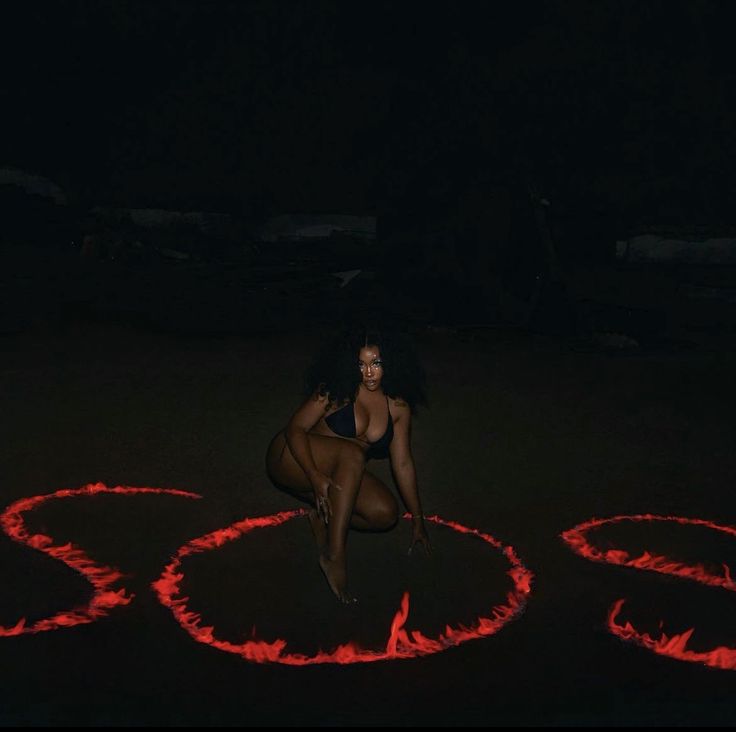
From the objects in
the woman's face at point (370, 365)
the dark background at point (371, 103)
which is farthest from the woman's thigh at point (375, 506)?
the dark background at point (371, 103)

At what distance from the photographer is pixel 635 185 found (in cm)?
1989

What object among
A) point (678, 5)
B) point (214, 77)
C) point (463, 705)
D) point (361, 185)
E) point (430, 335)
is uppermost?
point (678, 5)

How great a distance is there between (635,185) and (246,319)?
8.62 m

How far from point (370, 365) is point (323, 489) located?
58 cm

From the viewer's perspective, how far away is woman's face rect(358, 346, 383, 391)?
5066 millimetres

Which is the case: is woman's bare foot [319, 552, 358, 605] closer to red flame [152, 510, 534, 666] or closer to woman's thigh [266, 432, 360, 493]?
red flame [152, 510, 534, 666]

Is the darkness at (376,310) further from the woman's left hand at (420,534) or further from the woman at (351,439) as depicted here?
the woman at (351,439)

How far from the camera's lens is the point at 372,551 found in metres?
5.51

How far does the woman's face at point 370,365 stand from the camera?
16.6ft

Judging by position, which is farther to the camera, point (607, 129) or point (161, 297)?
point (607, 129)

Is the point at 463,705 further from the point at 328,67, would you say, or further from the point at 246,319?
the point at 328,67

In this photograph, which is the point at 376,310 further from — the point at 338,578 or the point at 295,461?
the point at 338,578

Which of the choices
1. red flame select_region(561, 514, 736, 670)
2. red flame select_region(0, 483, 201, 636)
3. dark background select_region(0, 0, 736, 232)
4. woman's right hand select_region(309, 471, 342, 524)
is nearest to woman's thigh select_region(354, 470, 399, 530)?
woman's right hand select_region(309, 471, 342, 524)

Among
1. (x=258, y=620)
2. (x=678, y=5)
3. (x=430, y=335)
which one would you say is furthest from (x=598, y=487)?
(x=678, y=5)
